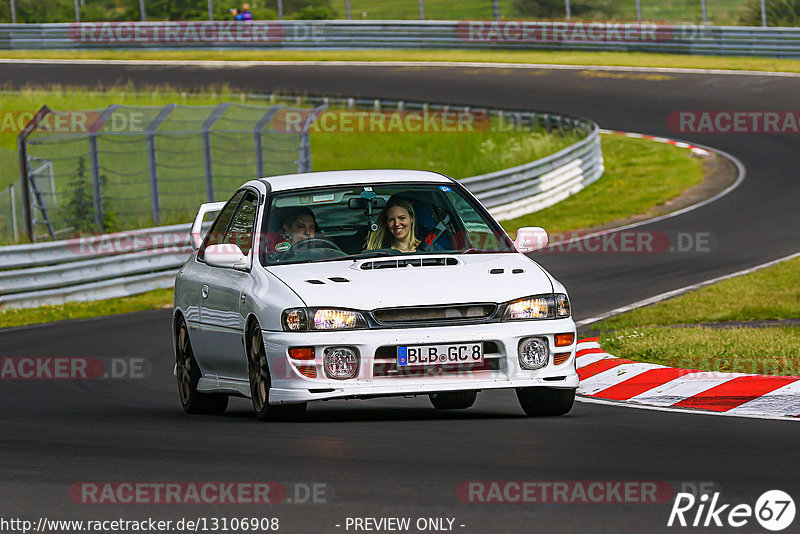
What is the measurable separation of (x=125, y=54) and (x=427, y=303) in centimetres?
4542

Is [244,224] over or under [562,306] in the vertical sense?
over

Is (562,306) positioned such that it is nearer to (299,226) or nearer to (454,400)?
(454,400)

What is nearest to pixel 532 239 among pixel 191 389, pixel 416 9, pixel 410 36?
pixel 191 389

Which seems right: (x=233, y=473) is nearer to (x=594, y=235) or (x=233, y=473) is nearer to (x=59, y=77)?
(x=594, y=235)

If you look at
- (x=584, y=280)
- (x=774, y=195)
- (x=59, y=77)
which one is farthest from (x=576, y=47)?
(x=584, y=280)

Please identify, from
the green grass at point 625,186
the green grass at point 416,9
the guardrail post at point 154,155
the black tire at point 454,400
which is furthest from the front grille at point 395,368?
the green grass at point 416,9

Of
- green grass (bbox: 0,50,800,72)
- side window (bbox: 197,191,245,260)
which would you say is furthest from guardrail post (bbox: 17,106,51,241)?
green grass (bbox: 0,50,800,72)

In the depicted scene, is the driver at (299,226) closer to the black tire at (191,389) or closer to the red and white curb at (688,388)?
the black tire at (191,389)

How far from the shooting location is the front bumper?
27.0ft

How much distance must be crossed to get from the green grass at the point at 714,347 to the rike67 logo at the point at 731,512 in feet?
13.3

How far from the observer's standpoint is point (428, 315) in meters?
8.33

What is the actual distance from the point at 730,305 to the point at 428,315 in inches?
279

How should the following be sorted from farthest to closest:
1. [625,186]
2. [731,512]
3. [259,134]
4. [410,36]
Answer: [410,36]
[625,186]
[259,134]
[731,512]

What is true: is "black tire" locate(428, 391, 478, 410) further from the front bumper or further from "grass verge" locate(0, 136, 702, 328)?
"grass verge" locate(0, 136, 702, 328)
